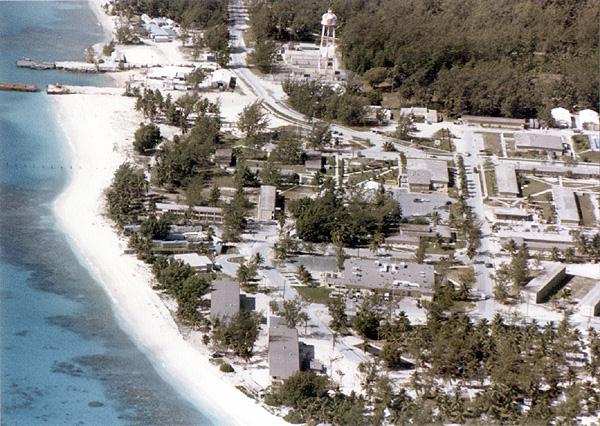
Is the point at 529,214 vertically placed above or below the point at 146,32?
below

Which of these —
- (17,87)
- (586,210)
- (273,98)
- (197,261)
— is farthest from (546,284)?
(17,87)

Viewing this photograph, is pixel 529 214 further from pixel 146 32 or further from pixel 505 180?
pixel 146 32

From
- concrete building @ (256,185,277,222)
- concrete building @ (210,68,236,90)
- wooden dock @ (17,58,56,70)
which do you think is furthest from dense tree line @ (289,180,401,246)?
wooden dock @ (17,58,56,70)

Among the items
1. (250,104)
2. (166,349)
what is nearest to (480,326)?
(166,349)

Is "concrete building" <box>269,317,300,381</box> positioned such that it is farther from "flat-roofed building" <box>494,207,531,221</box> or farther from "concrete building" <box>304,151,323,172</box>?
"concrete building" <box>304,151,323,172</box>

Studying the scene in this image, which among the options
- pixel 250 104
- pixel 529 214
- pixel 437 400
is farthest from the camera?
pixel 250 104

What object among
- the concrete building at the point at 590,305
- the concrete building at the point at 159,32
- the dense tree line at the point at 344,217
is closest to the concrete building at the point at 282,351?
the dense tree line at the point at 344,217
